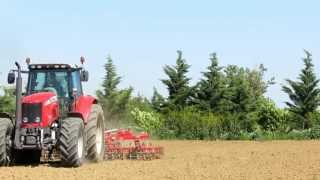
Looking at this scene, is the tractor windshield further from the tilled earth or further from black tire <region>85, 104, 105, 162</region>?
the tilled earth

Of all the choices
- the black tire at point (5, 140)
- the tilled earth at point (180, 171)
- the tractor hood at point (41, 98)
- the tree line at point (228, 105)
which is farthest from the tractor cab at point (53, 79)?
the tree line at point (228, 105)

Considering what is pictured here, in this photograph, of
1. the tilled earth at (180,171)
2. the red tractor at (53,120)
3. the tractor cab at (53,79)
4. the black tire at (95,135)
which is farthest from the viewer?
the tractor cab at (53,79)

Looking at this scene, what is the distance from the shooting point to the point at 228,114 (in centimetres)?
4491

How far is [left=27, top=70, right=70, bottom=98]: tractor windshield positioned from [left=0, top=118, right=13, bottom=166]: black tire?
145cm

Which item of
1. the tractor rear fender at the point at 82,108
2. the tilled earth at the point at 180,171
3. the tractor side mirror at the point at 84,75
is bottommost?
the tilled earth at the point at 180,171

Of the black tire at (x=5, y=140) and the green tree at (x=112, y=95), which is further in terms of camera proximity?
the green tree at (x=112, y=95)

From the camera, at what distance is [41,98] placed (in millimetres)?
14039

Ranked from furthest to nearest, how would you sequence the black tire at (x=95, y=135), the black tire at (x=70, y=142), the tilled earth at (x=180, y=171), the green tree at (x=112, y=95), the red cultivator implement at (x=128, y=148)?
the green tree at (x=112, y=95), the red cultivator implement at (x=128, y=148), the black tire at (x=95, y=135), the black tire at (x=70, y=142), the tilled earth at (x=180, y=171)

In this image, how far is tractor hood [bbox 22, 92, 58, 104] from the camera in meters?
14.0

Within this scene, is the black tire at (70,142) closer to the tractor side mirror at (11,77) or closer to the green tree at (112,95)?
the tractor side mirror at (11,77)

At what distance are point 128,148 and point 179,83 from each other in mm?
31342

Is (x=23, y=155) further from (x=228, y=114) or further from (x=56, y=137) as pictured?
(x=228, y=114)

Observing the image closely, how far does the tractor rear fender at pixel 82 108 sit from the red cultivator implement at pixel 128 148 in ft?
6.74

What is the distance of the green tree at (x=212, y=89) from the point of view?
47094mm
